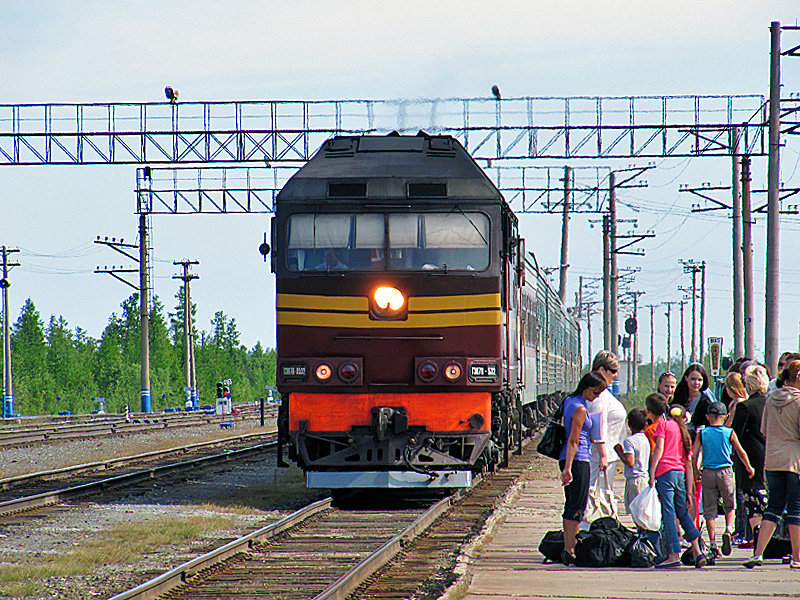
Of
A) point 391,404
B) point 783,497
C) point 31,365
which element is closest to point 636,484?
point 783,497

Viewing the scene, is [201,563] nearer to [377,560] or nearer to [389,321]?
[377,560]

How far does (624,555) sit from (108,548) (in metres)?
4.60

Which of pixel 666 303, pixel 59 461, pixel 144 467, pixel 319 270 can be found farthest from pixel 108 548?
pixel 666 303

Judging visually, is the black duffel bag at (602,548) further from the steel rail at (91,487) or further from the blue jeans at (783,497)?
the steel rail at (91,487)

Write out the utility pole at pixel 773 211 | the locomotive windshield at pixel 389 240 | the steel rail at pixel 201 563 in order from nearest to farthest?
the steel rail at pixel 201 563, the locomotive windshield at pixel 389 240, the utility pole at pixel 773 211

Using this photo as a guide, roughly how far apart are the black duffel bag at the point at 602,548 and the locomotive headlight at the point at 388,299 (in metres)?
4.44

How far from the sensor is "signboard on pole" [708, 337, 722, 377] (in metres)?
26.4

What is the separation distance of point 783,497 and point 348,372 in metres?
5.44

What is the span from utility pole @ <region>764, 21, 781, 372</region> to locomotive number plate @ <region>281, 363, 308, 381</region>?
973cm

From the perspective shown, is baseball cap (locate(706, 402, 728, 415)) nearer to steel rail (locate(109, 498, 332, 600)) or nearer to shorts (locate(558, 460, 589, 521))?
shorts (locate(558, 460, 589, 521))

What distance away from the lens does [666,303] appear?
4439 inches

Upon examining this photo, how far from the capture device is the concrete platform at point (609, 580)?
812cm

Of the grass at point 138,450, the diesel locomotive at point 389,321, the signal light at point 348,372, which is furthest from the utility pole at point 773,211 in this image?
the grass at point 138,450

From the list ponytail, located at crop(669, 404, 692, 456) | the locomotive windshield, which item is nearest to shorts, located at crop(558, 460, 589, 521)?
ponytail, located at crop(669, 404, 692, 456)
